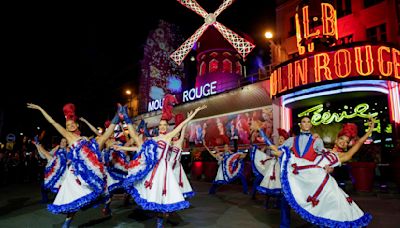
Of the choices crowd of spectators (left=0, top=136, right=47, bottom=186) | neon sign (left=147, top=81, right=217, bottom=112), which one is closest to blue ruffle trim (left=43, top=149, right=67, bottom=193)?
crowd of spectators (left=0, top=136, right=47, bottom=186)

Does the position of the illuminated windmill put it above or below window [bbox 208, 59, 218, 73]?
above

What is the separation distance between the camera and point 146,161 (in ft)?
17.6

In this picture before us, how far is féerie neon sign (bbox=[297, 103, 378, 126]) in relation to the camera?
14992mm

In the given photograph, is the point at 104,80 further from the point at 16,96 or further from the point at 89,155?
the point at 89,155

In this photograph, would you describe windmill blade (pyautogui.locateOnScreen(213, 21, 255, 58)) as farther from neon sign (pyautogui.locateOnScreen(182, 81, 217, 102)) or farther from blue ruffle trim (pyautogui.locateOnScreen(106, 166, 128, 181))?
blue ruffle trim (pyautogui.locateOnScreen(106, 166, 128, 181))

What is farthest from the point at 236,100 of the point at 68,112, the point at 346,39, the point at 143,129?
the point at 68,112

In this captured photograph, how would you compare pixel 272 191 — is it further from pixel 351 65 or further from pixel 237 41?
pixel 237 41

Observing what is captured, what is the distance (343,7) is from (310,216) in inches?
597

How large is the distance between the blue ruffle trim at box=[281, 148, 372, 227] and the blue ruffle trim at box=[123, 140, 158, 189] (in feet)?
7.08

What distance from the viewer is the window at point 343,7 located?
1633 cm

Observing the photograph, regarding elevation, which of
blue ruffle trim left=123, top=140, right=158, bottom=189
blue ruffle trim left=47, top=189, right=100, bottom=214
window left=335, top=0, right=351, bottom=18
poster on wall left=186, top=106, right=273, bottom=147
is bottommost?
blue ruffle trim left=47, top=189, right=100, bottom=214

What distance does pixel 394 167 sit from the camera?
10.1m

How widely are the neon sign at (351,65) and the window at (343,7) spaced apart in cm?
460

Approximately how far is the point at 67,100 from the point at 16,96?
583cm
